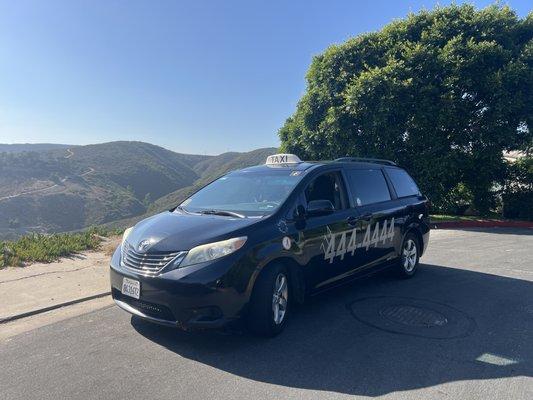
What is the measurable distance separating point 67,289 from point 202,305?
322 centimetres

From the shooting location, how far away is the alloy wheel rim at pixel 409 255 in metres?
7.03

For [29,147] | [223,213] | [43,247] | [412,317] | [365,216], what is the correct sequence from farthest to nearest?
[29,147] → [43,247] → [365,216] → [412,317] → [223,213]

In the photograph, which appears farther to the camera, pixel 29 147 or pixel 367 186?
pixel 29 147

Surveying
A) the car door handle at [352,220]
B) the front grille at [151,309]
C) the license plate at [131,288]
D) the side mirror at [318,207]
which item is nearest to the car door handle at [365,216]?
the car door handle at [352,220]

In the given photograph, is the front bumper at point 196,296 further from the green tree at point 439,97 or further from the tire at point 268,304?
the green tree at point 439,97

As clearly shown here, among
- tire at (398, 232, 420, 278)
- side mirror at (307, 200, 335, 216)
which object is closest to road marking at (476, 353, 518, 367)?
side mirror at (307, 200, 335, 216)

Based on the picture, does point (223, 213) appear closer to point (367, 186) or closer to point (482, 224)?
point (367, 186)

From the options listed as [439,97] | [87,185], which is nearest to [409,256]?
[439,97]

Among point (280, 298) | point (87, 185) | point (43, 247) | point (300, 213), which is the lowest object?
point (280, 298)

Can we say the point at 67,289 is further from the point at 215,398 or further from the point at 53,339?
the point at 215,398

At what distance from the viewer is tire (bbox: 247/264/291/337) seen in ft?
14.1

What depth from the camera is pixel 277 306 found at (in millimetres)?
4590

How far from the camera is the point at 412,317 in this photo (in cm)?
526

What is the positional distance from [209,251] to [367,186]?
2899 mm
